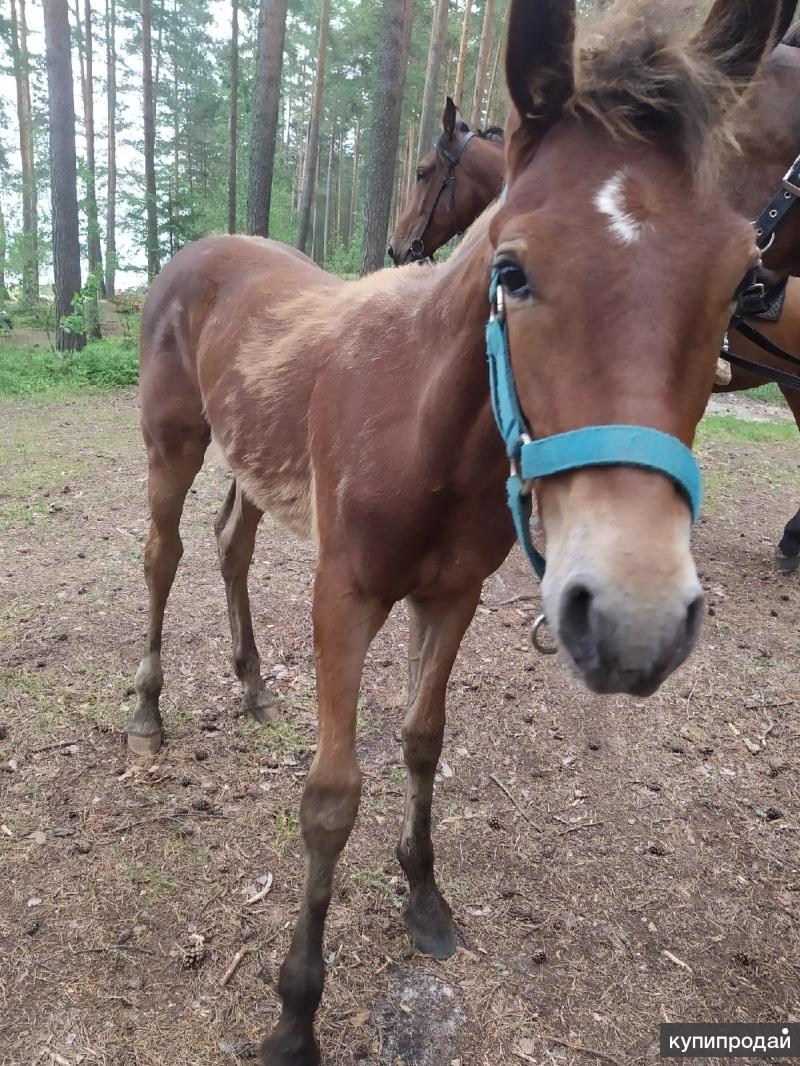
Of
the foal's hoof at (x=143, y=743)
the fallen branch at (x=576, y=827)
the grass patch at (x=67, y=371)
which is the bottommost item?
the grass patch at (x=67, y=371)

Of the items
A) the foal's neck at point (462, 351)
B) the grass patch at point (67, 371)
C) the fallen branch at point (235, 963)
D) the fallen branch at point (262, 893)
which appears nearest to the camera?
the foal's neck at point (462, 351)

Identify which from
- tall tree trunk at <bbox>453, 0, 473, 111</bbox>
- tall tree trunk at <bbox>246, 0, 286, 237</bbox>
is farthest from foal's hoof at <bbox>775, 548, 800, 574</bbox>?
tall tree trunk at <bbox>453, 0, 473, 111</bbox>

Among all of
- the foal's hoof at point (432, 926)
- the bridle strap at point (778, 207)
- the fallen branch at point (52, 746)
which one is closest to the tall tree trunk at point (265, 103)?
the bridle strap at point (778, 207)

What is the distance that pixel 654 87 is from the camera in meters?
1.24

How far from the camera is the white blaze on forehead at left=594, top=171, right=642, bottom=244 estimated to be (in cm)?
114

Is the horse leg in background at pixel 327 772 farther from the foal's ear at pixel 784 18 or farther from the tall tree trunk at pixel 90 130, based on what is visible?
the tall tree trunk at pixel 90 130

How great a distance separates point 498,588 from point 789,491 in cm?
455

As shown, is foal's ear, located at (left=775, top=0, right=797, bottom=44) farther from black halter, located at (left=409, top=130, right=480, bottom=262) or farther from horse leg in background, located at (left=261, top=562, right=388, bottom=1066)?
black halter, located at (left=409, top=130, right=480, bottom=262)

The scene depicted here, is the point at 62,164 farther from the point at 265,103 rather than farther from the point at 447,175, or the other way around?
the point at 447,175

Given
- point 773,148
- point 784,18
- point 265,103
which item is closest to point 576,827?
point 784,18

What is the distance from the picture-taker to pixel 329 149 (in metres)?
34.6

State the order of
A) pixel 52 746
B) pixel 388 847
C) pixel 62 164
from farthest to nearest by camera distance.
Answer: pixel 62 164
pixel 52 746
pixel 388 847

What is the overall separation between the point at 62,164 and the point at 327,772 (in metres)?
13.3

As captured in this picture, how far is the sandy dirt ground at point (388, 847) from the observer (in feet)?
6.98
